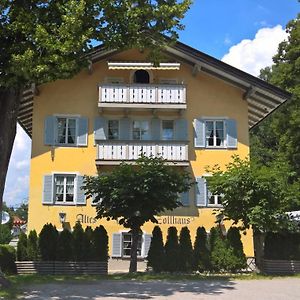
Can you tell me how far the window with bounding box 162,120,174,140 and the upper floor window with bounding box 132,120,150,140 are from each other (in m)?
0.88

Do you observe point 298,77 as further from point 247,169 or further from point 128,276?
point 128,276

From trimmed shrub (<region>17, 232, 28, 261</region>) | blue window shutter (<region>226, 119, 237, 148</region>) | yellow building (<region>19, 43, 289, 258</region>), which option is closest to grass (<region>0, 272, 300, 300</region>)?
trimmed shrub (<region>17, 232, 28, 261</region>)

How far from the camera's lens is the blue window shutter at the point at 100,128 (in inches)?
1096

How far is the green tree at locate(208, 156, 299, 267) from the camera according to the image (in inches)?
786

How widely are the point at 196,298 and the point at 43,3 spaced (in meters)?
8.86

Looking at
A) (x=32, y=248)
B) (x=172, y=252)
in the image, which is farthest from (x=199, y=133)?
(x=32, y=248)

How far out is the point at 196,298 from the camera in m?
13.5

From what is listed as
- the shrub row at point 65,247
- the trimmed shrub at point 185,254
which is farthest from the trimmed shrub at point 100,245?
the trimmed shrub at point 185,254

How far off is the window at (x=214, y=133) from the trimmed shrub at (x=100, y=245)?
9.45 m

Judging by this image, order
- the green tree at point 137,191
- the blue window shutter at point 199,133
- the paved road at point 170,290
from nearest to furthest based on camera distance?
the paved road at point 170,290 → the green tree at point 137,191 → the blue window shutter at point 199,133

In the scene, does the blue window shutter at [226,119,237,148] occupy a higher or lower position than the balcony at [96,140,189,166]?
higher

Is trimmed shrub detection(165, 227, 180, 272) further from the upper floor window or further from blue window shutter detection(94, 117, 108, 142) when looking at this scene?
blue window shutter detection(94, 117, 108, 142)

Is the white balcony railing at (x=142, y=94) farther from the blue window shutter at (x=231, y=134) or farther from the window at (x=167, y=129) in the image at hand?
the blue window shutter at (x=231, y=134)

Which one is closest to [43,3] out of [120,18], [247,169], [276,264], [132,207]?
[120,18]
